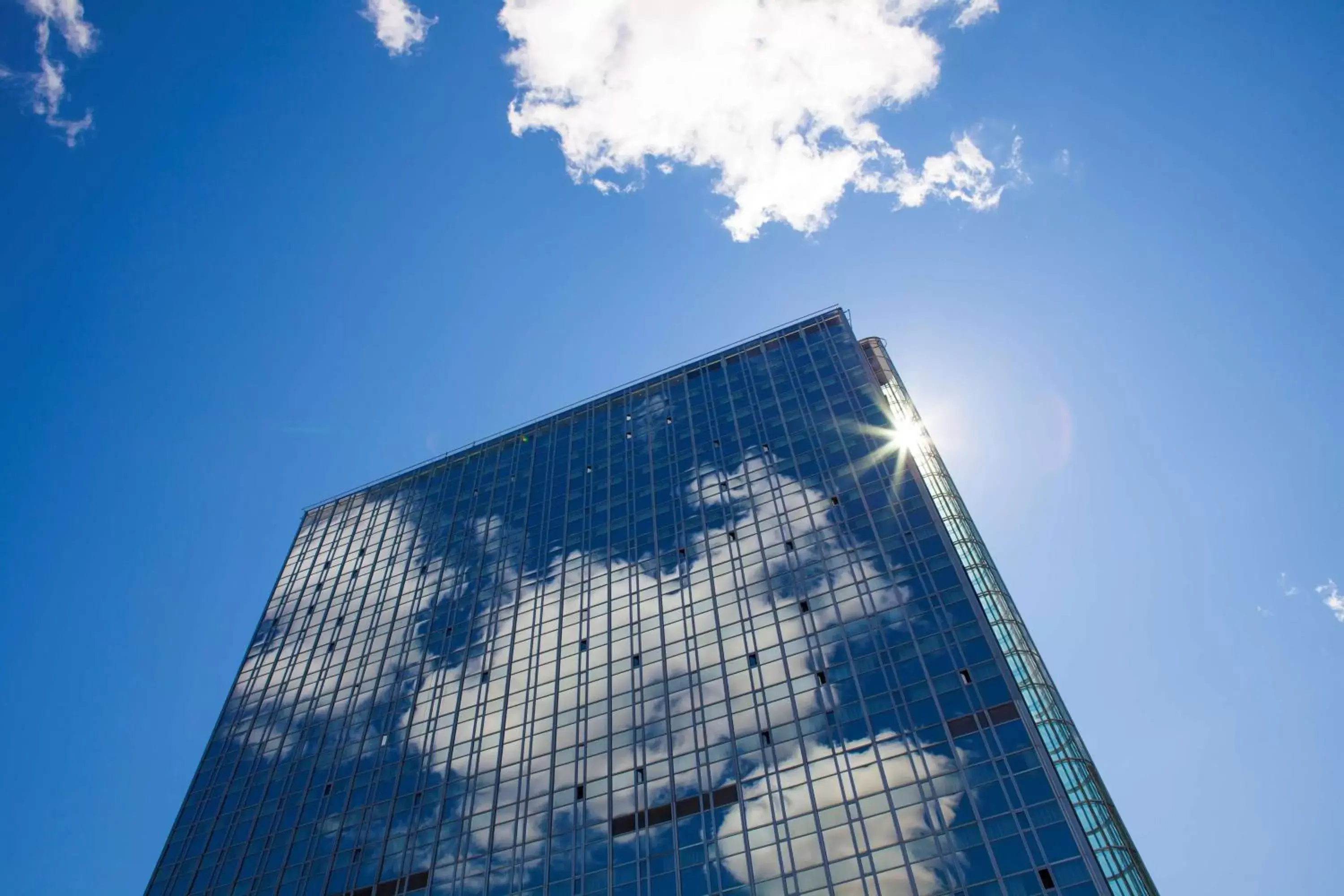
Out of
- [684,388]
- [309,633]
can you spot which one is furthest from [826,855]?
[309,633]

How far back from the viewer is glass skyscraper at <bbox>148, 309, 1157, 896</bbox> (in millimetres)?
44812

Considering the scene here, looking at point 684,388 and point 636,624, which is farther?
point 684,388

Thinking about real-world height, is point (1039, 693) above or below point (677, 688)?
below

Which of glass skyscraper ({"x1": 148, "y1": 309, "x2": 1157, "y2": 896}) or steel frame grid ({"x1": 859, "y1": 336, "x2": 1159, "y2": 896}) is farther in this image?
glass skyscraper ({"x1": 148, "y1": 309, "x2": 1157, "y2": 896})

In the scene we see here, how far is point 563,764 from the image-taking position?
188 feet

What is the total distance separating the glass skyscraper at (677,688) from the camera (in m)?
44.8

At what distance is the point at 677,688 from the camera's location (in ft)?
189

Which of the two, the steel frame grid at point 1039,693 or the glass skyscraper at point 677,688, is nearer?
the steel frame grid at point 1039,693

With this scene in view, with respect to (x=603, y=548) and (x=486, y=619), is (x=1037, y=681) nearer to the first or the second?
(x=603, y=548)

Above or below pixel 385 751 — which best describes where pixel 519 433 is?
above

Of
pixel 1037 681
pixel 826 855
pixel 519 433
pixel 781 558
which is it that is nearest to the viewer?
pixel 826 855

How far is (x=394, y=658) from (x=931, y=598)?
43.9 m

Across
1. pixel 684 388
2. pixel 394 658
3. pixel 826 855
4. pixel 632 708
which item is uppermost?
pixel 684 388

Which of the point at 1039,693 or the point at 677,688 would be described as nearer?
the point at 1039,693
